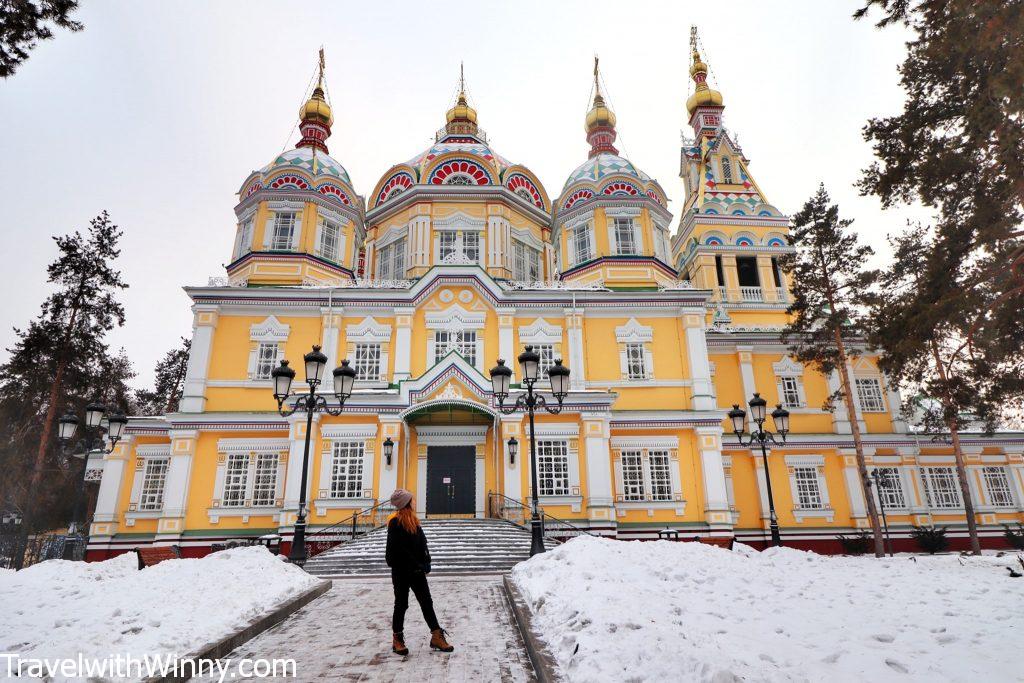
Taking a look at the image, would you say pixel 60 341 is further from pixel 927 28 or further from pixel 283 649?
pixel 927 28

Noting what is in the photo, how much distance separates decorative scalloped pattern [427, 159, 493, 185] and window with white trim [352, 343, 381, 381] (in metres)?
9.66

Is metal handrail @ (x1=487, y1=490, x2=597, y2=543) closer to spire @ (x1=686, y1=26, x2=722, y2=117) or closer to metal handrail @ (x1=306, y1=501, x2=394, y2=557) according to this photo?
metal handrail @ (x1=306, y1=501, x2=394, y2=557)

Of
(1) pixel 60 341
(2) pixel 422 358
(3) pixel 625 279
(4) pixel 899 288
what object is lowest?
(4) pixel 899 288

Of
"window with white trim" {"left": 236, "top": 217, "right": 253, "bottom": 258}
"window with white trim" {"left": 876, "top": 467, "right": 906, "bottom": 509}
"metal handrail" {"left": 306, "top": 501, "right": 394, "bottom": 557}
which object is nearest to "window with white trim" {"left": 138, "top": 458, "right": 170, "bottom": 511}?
"metal handrail" {"left": 306, "top": 501, "right": 394, "bottom": 557}

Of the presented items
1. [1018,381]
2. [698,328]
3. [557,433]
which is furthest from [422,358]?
[1018,381]

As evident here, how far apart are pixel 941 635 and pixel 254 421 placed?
22.2 m

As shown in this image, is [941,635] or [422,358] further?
[422,358]

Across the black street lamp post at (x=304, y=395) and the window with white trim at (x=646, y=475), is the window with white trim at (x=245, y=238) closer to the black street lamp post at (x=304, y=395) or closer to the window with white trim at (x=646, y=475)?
the black street lamp post at (x=304, y=395)

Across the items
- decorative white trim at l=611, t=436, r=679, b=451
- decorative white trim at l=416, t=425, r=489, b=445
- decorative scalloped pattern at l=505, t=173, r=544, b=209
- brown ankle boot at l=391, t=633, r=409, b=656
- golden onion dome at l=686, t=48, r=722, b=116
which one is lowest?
brown ankle boot at l=391, t=633, r=409, b=656

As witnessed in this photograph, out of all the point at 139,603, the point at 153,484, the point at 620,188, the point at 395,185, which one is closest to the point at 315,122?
the point at 395,185

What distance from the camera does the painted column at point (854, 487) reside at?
2617 cm

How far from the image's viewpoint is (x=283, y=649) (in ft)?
20.9

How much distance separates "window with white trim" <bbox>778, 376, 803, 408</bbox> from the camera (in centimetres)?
2816

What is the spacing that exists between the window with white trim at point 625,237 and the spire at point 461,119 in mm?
11519
